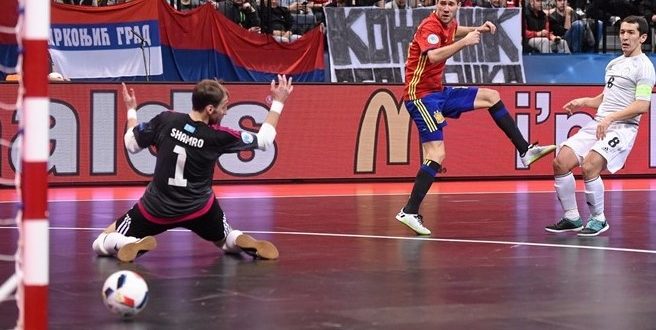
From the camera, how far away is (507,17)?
917 inches

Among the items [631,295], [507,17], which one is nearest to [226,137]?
[631,295]

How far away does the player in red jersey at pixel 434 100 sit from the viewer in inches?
496

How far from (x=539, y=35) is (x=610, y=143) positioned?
1184cm

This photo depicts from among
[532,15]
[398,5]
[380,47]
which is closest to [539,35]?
[532,15]

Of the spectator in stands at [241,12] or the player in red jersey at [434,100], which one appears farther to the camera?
the spectator in stands at [241,12]

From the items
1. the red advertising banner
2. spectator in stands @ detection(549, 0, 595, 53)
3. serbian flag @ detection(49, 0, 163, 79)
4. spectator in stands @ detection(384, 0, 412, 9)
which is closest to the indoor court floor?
the red advertising banner

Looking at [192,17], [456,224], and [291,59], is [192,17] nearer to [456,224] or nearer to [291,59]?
[291,59]

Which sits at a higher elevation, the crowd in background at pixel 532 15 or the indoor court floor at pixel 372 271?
the crowd in background at pixel 532 15

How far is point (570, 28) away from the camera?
79.3ft

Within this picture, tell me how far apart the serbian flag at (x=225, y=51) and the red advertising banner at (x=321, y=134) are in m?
2.30

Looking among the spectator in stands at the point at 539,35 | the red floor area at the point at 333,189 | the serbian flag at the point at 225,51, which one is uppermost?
the spectator in stands at the point at 539,35

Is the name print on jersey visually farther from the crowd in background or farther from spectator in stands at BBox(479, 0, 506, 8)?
spectator in stands at BBox(479, 0, 506, 8)

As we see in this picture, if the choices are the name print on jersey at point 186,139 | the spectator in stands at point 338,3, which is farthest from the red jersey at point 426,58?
the spectator in stands at point 338,3

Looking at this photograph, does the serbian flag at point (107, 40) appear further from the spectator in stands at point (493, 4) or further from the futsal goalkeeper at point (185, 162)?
the futsal goalkeeper at point (185, 162)
